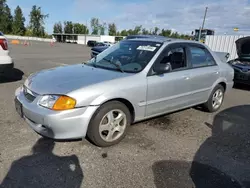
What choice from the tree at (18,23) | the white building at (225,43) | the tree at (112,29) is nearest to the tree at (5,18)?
the tree at (18,23)

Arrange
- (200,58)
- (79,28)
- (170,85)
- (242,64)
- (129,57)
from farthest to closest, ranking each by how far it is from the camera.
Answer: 1. (79,28)
2. (242,64)
3. (200,58)
4. (129,57)
5. (170,85)

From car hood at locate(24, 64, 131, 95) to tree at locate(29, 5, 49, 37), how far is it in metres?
80.7

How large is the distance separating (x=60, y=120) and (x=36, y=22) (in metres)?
83.5

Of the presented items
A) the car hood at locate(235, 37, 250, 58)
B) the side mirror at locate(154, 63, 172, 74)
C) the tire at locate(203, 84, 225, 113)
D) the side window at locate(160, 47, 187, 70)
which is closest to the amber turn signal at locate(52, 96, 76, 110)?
the side mirror at locate(154, 63, 172, 74)

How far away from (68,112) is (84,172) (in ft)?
2.44

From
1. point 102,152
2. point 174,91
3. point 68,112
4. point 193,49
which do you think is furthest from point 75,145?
point 193,49

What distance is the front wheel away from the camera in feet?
16.3

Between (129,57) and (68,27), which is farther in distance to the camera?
(68,27)

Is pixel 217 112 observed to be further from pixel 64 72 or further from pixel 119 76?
pixel 64 72

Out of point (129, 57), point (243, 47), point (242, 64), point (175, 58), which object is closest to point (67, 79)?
point (129, 57)

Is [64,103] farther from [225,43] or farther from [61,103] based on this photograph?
[225,43]

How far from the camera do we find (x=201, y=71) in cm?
449

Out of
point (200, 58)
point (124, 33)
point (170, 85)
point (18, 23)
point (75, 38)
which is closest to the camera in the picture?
point (170, 85)

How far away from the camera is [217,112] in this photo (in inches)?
205
